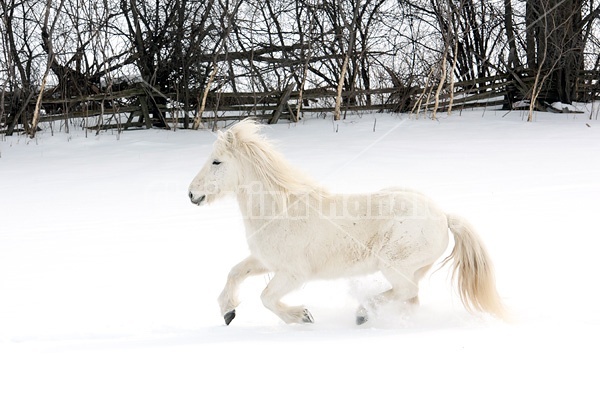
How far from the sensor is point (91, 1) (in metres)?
13.6

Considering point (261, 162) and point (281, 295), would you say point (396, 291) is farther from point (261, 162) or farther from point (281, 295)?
point (261, 162)

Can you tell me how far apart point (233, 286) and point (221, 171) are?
0.86 m

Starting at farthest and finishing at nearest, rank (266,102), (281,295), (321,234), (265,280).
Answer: (266,102), (265,280), (321,234), (281,295)

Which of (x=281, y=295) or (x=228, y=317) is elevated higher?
(x=281, y=295)

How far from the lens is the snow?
2.49 metres

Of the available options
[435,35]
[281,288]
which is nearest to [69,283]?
[281,288]

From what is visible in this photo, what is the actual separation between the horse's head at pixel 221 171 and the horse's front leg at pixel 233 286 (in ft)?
1.84

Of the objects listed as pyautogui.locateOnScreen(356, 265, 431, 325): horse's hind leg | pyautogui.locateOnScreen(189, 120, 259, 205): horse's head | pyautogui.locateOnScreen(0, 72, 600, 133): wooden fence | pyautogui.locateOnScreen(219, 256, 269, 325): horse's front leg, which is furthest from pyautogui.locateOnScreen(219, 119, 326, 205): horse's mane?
pyautogui.locateOnScreen(0, 72, 600, 133): wooden fence

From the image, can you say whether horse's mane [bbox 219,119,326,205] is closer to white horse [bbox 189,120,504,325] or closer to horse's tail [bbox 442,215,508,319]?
white horse [bbox 189,120,504,325]

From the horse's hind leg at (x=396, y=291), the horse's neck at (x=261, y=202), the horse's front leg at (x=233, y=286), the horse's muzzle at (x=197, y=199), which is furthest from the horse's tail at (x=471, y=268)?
the horse's muzzle at (x=197, y=199)

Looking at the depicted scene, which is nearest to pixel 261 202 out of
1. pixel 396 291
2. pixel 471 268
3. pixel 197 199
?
pixel 197 199

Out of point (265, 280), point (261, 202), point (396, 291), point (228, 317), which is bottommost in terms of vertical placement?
point (265, 280)

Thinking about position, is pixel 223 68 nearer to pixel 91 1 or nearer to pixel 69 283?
pixel 91 1

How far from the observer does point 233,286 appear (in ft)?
14.2
